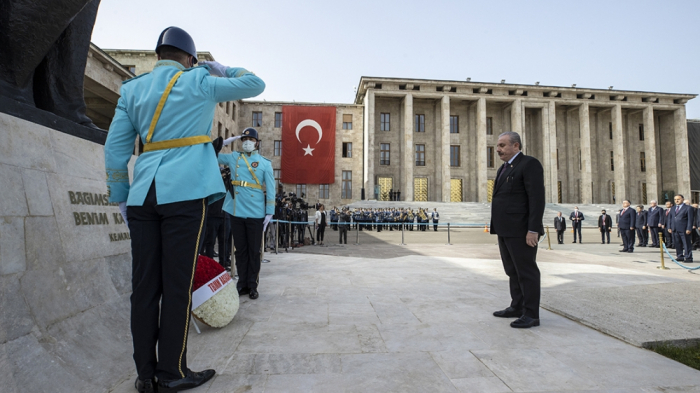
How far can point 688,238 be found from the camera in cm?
926

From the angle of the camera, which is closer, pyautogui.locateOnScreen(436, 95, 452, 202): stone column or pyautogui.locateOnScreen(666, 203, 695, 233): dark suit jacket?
pyautogui.locateOnScreen(666, 203, 695, 233): dark suit jacket

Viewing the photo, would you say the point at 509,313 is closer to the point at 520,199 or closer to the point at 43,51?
the point at 520,199

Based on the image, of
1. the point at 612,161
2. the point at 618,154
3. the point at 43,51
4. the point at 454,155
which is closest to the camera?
the point at 43,51

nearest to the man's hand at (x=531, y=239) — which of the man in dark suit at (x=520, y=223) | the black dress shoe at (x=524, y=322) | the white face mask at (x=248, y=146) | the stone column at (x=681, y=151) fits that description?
the man in dark suit at (x=520, y=223)

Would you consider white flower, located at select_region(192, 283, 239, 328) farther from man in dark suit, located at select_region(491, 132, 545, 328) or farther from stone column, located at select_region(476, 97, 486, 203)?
stone column, located at select_region(476, 97, 486, 203)

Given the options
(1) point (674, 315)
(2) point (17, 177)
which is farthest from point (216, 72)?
(1) point (674, 315)

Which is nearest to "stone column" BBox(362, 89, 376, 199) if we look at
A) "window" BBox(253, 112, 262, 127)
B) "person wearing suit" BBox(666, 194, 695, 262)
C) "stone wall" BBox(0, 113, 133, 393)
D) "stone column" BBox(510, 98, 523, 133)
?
"window" BBox(253, 112, 262, 127)

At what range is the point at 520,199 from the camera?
10.4 feet

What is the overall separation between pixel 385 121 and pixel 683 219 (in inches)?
1232

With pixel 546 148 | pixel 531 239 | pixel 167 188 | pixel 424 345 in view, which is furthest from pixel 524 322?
pixel 546 148

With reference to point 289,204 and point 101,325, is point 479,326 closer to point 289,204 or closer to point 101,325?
point 101,325

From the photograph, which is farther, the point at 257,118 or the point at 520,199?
the point at 257,118

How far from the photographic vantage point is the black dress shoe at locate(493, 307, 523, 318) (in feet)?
10.3

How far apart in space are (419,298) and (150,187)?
2860mm
